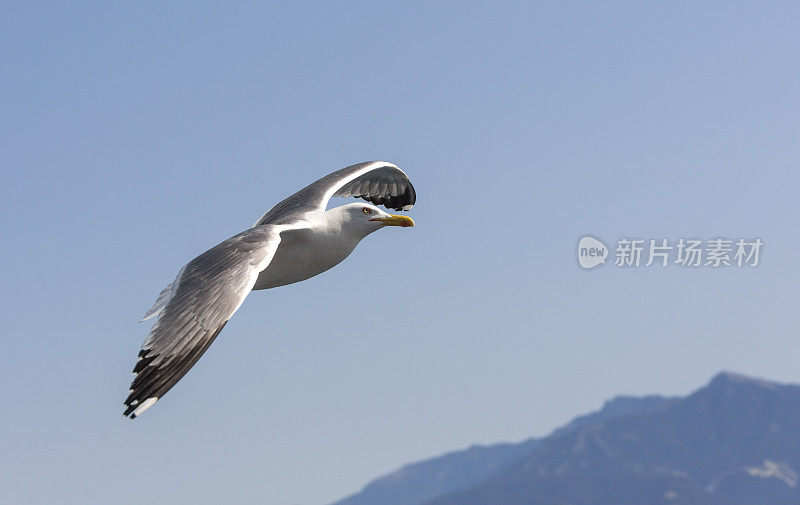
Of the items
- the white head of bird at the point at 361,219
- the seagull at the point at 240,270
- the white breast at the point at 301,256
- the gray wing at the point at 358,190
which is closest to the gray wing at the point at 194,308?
the seagull at the point at 240,270

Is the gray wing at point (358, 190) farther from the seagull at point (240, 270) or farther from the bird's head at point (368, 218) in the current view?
the bird's head at point (368, 218)

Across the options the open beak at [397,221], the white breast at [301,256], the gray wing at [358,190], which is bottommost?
the white breast at [301,256]

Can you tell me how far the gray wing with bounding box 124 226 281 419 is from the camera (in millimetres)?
11750

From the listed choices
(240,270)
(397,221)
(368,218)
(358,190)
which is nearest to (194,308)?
(240,270)

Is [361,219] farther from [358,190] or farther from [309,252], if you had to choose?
[358,190]

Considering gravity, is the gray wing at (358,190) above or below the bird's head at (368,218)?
above

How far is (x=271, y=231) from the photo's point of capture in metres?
15.7

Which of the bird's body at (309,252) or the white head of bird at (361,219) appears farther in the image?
the white head of bird at (361,219)

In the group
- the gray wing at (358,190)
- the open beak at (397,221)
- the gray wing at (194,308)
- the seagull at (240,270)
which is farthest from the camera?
the gray wing at (358,190)

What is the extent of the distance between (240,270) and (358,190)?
10513 millimetres

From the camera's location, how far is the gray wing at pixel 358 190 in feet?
66.4

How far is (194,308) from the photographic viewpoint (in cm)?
1312

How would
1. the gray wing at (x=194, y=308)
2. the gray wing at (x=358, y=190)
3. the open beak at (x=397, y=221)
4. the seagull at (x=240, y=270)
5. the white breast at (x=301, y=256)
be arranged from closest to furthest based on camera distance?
the gray wing at (x=194, y=308) → the seagull at (x=240, y=270) → the white breast at (x=301, y=256) → the open beak at (x=397, y=221) → the gray wing at (x=358, y=190)

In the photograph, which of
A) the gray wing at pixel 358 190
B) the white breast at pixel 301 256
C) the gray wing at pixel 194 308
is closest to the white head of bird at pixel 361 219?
the white breast at pixel 301 256
